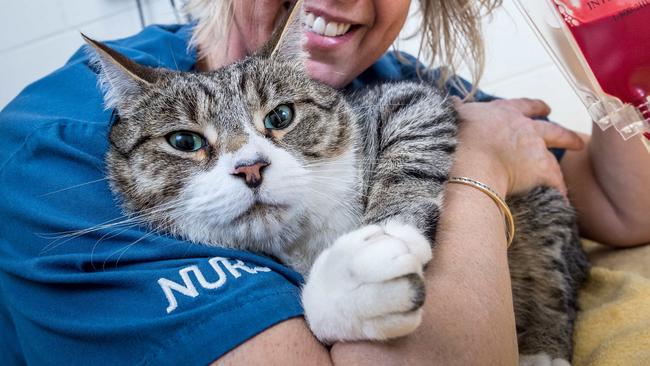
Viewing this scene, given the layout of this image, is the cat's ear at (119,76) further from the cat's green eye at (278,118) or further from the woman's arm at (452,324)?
the woman's arm at (452,324)

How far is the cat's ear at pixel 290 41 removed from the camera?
→ 1124 millimetres

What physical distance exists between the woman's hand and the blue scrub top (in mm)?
556

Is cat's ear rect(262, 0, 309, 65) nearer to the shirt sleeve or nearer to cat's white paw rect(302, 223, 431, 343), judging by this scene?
the shirt sleeve

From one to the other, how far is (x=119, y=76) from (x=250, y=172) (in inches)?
15.0

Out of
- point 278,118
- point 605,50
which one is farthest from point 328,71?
point 605,50

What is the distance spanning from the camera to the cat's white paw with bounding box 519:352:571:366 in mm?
1231

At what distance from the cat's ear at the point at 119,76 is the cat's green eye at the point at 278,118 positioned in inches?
10.2

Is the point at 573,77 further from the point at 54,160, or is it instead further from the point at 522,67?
the point at 522,67

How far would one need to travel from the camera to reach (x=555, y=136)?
148 centimetres

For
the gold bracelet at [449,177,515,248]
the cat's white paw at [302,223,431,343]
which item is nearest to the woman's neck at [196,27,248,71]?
the gold bracelet at [449,177,515,248]

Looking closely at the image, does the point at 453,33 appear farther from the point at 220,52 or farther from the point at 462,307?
the point at 462,307

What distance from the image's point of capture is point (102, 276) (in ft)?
Answer: 2.61

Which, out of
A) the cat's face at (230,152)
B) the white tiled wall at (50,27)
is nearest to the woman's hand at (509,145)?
the cat's face at (230,152)

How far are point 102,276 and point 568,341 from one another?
108cm
